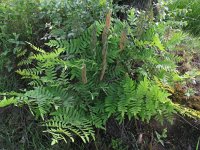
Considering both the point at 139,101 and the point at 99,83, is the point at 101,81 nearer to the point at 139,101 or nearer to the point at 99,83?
the point at 99,83

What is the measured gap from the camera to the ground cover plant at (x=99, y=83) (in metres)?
2.72

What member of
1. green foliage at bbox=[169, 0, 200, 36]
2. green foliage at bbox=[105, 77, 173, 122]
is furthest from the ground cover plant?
green foliage at bbox=[169, 0, 200, 36]

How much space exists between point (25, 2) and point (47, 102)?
1232mm

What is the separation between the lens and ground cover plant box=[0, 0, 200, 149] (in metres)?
2.72

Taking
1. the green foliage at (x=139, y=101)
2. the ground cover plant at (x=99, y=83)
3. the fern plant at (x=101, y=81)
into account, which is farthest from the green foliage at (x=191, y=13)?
the green foliage at (x=139, y=101)

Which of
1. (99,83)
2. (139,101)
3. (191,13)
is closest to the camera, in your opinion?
(139,101)

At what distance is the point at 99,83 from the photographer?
2.89 meters

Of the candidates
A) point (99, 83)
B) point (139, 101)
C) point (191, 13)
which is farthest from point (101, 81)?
point (191, 13)

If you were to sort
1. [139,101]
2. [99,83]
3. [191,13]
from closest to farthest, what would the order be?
[139,101]
[99,83]
[191,13]

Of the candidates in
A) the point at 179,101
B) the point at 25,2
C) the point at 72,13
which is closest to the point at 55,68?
the point at 72,13

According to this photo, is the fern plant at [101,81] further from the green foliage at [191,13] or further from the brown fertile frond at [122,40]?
the green foliage at [191,13]

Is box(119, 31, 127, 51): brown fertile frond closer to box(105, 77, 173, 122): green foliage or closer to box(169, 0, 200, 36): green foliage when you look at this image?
box(105, 77, 173, 122): green foliage

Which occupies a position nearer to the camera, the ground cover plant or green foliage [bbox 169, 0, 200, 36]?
the ground cover plant

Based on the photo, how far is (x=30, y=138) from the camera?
310 cm
